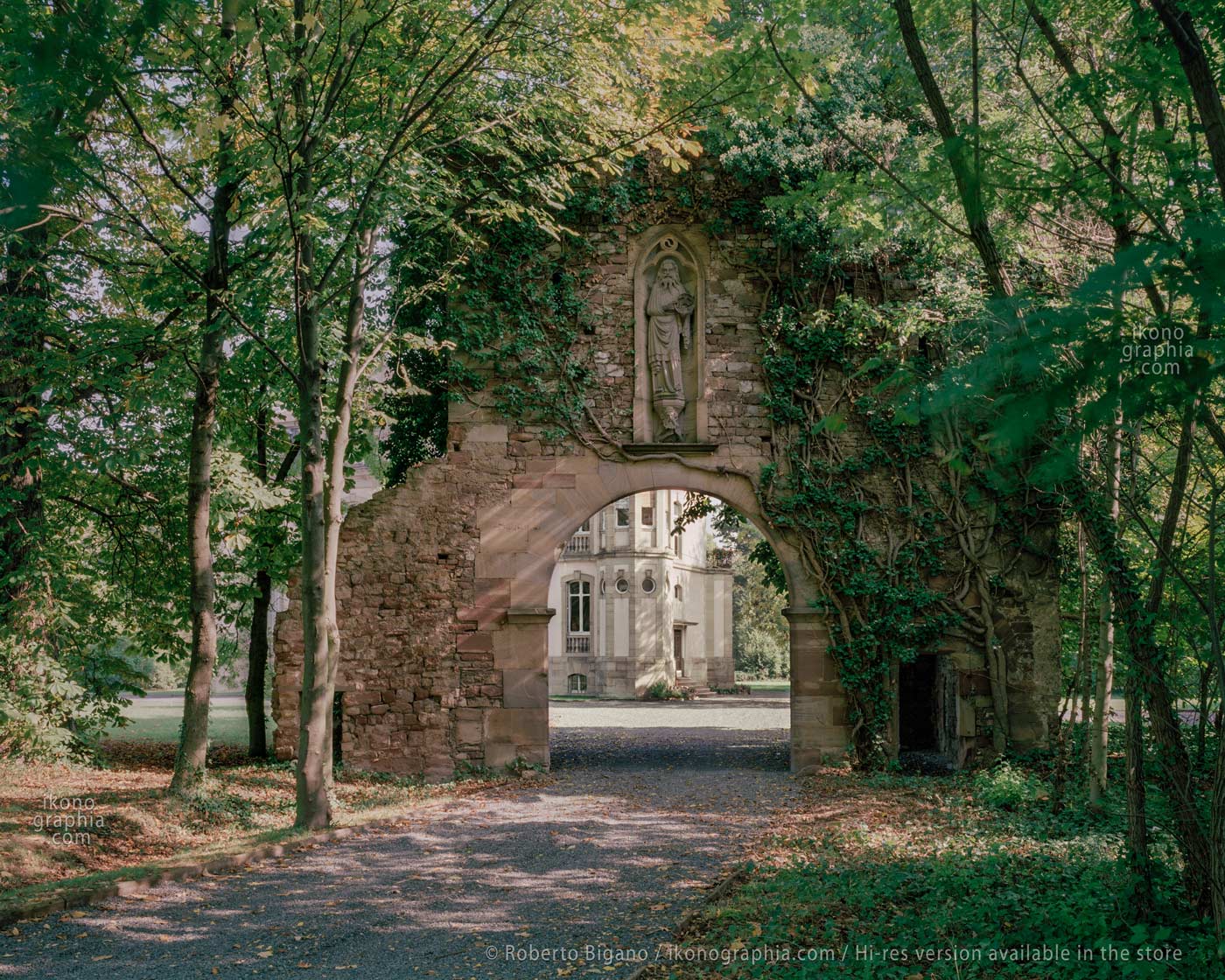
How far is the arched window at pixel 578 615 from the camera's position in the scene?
120ft

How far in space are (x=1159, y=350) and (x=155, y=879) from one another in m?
7.01

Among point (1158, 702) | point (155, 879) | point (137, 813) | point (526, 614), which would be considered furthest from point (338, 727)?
point (1158, 702)

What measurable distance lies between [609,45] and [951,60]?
5442 mm

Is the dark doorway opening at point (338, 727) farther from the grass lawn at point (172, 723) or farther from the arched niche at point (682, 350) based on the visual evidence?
the arched niche at point (682, 350)

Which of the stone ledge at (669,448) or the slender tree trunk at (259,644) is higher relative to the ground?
the stone ledge at (669,448)

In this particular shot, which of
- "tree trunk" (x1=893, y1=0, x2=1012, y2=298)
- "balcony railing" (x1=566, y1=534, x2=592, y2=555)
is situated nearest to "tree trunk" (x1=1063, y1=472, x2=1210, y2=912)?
"tree trunk" (x1=893, y1=0, x2=1012, y2=298)

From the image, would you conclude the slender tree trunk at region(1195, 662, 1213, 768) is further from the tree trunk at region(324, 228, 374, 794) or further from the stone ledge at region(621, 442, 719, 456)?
the stone ledge at region(621, 442, 719, 456)

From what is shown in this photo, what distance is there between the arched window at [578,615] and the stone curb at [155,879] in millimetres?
27699

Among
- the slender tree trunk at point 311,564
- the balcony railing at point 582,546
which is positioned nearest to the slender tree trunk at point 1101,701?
the slender tree trunk at point 311,564

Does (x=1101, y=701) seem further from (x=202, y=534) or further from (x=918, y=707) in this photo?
(x=202, y=534)

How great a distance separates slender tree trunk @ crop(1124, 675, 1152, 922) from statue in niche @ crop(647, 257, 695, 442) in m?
7.88

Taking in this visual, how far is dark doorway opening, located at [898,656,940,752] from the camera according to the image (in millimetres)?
15570

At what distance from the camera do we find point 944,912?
18.3 feet

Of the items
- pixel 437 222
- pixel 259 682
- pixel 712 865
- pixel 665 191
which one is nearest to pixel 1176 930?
pixel 712 865
